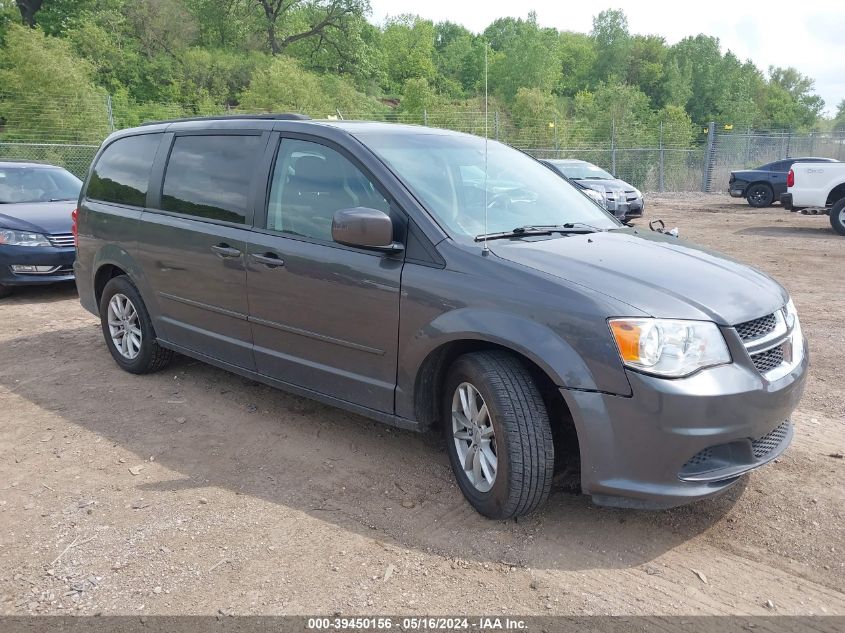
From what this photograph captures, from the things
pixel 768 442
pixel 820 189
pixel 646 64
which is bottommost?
pixel 768 442

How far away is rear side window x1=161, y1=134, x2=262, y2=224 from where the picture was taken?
4.35 meters

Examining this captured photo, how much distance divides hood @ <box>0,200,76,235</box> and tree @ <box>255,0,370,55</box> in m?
52.3

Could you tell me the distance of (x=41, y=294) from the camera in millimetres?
8781

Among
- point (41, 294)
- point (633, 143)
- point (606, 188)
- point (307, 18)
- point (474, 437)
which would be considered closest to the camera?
point (474, 437)

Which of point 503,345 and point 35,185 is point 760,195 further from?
point 503,345

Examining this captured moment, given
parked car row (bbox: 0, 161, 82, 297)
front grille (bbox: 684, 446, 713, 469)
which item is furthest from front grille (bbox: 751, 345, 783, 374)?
parked car row (bbox: 0, 161, 82, 297)

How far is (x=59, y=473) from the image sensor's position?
153 inches

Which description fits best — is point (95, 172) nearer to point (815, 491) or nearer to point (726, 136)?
point (815, 491)

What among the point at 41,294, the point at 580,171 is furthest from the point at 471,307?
the point at 580,171

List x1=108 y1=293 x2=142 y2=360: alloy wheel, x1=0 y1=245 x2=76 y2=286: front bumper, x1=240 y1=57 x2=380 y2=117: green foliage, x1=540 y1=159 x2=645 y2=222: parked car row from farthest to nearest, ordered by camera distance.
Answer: x1=240 y1=57 x2=380 y2=117: green foliage < x1=540 y1=159 x2=645 y2=222: parked car row < x1=0 y1=245 x2=76 y2=286: front bumper < x1=108 y1=293 x2=142 y2=360: alloy wheel

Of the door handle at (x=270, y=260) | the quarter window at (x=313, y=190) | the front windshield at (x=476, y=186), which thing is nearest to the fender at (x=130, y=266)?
the door handle at (x=270, y=260)

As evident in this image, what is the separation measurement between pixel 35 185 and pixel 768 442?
9307 mm

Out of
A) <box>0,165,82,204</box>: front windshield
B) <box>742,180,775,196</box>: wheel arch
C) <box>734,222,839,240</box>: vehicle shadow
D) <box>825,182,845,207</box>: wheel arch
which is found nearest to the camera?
<box>0,165,82,204</box>: front windshield

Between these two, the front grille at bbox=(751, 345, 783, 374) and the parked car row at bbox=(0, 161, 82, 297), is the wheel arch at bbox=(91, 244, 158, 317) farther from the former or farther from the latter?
the front grille at bbox=(751, 345, 783, 374)
